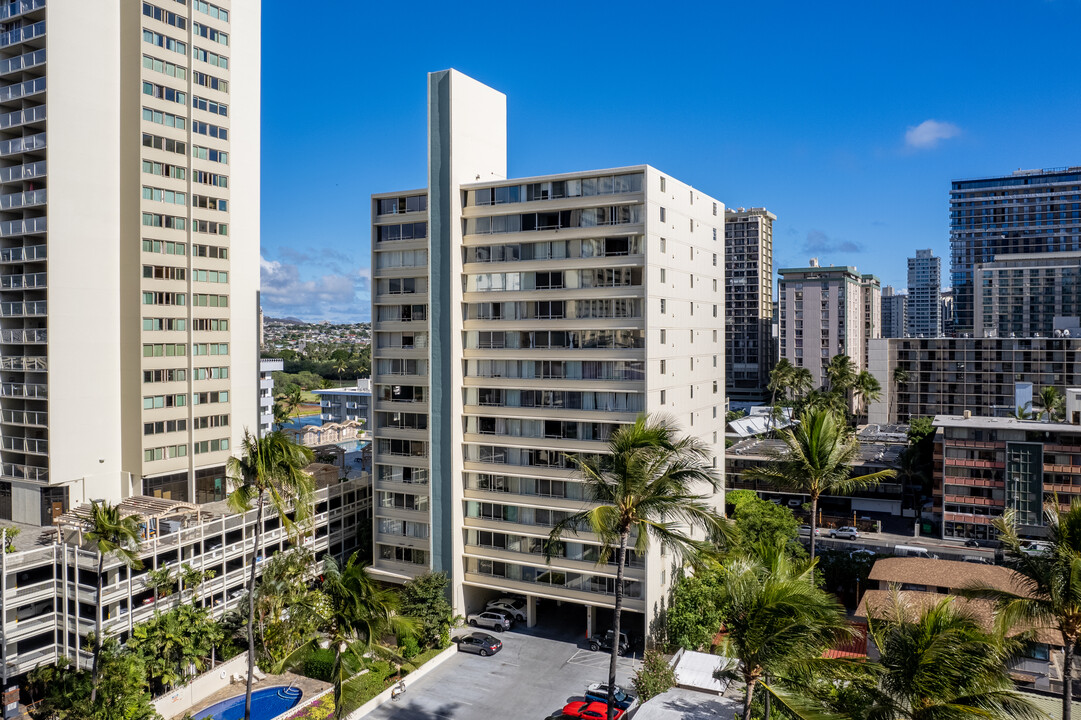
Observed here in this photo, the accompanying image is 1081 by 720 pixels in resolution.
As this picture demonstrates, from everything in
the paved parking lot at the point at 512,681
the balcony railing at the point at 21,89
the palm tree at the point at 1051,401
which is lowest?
the paved parking lot at the point at 512,681

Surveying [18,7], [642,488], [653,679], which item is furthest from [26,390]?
[642,488]

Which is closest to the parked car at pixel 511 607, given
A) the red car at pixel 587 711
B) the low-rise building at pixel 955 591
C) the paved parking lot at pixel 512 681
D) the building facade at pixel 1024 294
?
the paved parking lot at pixel 512 681

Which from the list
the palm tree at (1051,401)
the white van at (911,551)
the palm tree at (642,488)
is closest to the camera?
the palm tree at (642,488)

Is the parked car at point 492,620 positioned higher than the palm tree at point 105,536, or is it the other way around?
the palm tree at point 105,536

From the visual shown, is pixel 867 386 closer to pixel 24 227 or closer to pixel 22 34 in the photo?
pixel 24 227

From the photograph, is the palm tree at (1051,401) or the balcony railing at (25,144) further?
the palm tree at (1051,401)

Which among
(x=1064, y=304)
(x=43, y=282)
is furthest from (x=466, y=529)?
(x=1064, y=304)

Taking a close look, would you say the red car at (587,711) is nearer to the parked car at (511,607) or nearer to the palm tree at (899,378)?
the parked car at (511,607)

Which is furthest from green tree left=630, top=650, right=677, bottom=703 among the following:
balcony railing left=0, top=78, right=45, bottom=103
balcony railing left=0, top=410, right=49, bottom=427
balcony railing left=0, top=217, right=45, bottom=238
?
balcony railing left=0, top=78, right=45, bottom=103
